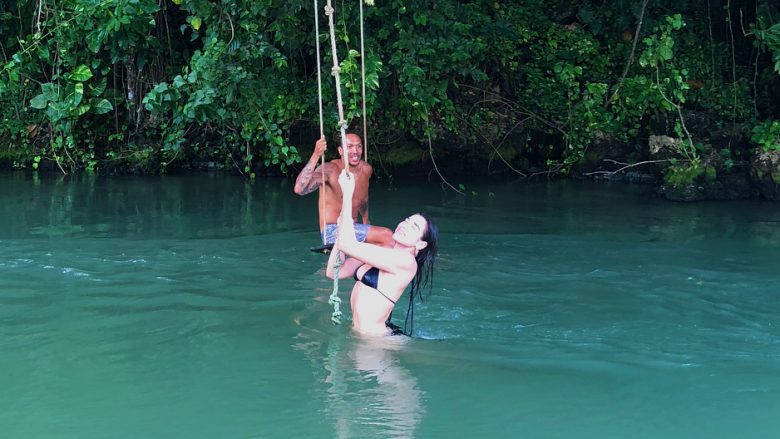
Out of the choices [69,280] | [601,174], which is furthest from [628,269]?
[601,174]

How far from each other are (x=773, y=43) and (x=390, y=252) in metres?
7.96

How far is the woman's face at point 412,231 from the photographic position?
17.0 ft

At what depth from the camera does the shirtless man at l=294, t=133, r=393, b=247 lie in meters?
7.08

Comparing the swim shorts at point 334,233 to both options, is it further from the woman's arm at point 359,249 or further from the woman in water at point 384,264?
the woman's arm at point 359,249

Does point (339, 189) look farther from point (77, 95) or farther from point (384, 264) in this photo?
point (77, 95)

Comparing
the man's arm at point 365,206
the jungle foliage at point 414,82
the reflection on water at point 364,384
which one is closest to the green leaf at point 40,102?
the jungle foliage at point 414,82

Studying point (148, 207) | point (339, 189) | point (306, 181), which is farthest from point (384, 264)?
point (148, 207)

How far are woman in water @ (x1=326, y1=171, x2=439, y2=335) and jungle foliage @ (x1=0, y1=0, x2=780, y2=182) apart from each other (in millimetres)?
4750

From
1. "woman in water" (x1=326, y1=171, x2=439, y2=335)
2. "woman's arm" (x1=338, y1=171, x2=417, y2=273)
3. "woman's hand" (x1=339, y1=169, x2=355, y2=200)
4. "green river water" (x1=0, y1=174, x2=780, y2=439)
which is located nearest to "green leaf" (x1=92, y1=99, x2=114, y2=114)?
"green river water" (x1=0, y1=174, x2=780, y2=439)

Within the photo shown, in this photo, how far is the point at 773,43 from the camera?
11.1 meters

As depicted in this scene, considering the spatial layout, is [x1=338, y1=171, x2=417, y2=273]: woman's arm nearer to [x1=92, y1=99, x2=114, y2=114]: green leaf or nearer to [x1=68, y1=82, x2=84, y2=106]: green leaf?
[x1=68, y1=82, x2=84, y2=106]: green leaf

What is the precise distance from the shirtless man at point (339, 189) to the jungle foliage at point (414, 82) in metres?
2.49

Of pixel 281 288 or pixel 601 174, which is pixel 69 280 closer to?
pixel 281 288

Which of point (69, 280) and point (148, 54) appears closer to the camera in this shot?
point (69, 280)
